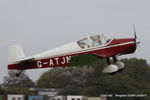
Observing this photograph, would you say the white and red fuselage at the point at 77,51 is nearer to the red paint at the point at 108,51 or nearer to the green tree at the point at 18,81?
the red paint at the point at 108,51

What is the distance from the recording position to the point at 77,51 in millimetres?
17828

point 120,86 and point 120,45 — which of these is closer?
point 120,45

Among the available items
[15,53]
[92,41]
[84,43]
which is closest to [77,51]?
[84,43]

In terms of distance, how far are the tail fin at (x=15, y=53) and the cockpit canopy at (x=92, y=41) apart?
351cm

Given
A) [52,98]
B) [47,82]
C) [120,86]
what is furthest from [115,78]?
[47,82]

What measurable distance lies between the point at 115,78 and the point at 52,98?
8.85 meters

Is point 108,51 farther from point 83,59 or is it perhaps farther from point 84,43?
→ point 83,59

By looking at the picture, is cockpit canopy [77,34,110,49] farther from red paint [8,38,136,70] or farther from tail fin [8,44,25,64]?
tail fin [8,44,25,64]

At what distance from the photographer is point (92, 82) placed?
1548 inches

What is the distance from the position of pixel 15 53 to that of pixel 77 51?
3.58 meters

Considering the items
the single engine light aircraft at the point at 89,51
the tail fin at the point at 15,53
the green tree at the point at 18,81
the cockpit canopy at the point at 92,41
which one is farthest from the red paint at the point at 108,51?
the green tree at the point at 18,81

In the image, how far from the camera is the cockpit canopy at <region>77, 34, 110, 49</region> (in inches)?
694

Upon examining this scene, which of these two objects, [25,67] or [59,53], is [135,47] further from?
[25,67]

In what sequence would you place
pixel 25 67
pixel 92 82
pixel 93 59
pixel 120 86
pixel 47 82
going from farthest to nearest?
pixel 47 82 → pixel 92 82 → pixel 120 86 → pixel 25 67 → pixel 93 59
